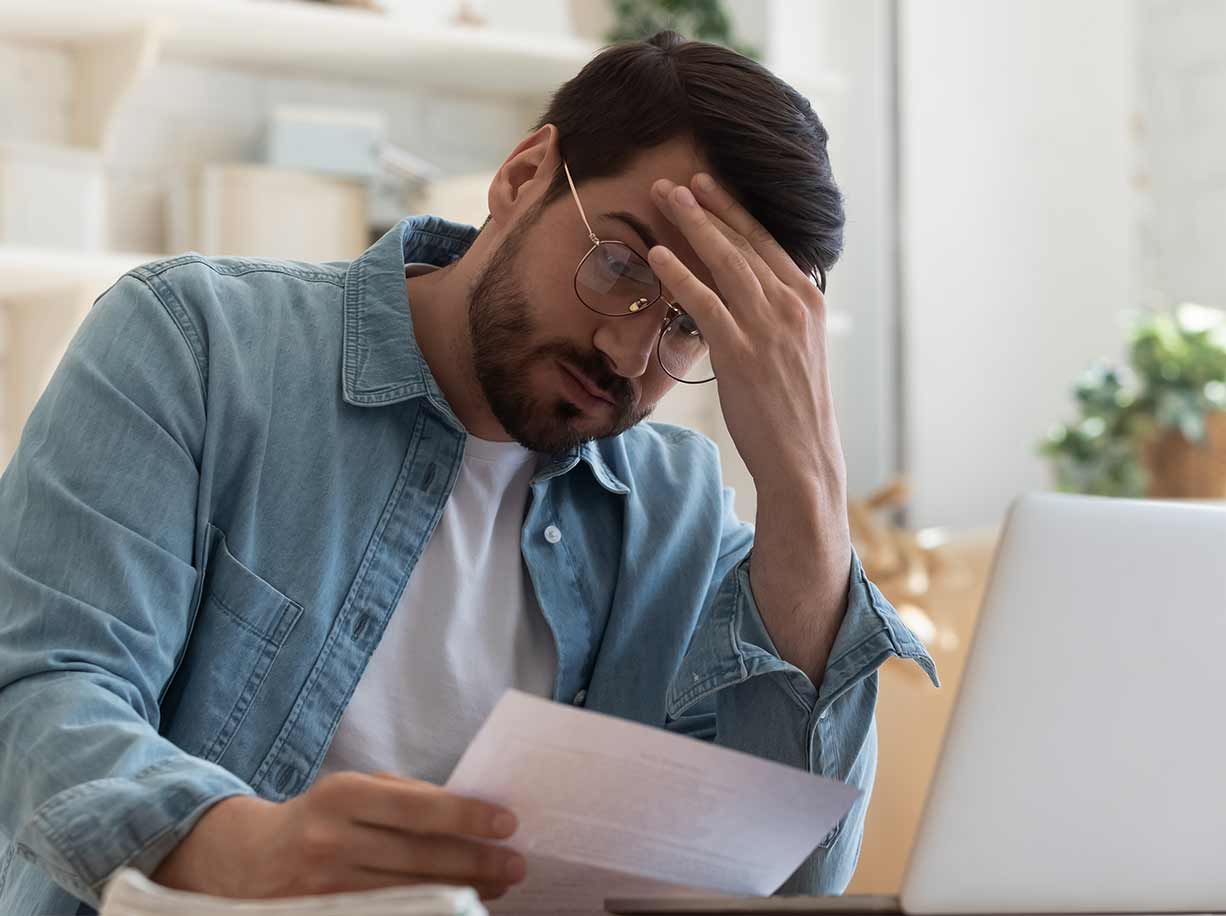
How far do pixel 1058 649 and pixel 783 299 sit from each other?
0.46m

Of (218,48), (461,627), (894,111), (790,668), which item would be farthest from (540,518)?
(894,111)

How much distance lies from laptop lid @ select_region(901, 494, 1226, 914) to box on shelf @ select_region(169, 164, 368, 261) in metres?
1.51

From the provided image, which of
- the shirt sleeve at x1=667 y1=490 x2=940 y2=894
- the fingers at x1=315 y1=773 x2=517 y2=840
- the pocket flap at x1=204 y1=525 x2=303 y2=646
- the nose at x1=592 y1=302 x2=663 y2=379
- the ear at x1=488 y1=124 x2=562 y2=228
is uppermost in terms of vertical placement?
the ear at x1=488 y1=124 x2=562 y2=228

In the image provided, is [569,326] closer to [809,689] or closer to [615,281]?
[615,281]

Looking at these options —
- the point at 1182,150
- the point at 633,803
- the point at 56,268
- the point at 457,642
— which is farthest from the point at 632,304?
the point at 1182,150

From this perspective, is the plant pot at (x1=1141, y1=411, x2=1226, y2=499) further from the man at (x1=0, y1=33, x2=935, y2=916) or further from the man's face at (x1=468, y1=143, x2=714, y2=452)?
the man's face at (x1=468, y1=143, x2=714, y2=452)

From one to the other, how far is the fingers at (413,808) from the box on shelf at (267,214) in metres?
1.44

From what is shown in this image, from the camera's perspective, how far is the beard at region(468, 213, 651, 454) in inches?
44.6

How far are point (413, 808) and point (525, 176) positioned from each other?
26.6 inches

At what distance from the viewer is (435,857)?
69cm

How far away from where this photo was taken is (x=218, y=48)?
2135 mm

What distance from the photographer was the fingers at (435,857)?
0.68 meters

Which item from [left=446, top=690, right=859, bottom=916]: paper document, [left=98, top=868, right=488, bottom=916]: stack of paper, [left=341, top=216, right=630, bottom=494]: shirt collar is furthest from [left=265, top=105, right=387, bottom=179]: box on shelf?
[left=98, top=868, right=488, bottom=916]: stack of paper

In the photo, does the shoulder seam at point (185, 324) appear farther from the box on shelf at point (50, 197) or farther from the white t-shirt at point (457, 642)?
the box on shelf at point (50, 197)
